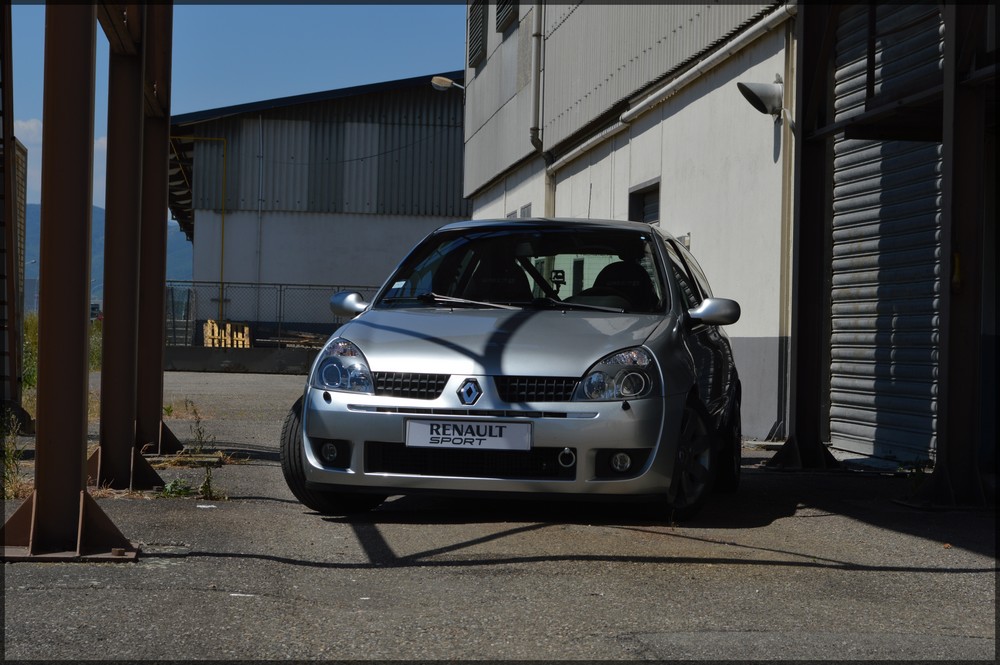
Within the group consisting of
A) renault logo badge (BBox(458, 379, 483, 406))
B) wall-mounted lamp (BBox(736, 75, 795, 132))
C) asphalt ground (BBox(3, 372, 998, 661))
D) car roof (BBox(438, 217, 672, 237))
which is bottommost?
asphalt ground (BBox(3, 372, 998, 661))

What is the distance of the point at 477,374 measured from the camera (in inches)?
225

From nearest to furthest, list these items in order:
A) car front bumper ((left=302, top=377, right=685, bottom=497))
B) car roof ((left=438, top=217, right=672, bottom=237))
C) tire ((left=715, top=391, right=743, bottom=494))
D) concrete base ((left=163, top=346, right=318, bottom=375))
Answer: car front bumper ((left=302, top=377, right=685, bottom=497)), car roof ((left=438, top=217, right=672, bottom=237)), tire ((left=715, top=391, right=743, bottom=494)), concrete base ((left=163, top=346, right=318, bottom=375))

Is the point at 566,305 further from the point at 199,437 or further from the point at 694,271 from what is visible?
the point at 199,437

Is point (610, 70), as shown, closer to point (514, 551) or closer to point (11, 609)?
point (514, 551)

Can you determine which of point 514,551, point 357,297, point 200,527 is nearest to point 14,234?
point 357,297

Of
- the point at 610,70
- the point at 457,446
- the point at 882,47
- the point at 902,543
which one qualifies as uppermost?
the point at 610,70

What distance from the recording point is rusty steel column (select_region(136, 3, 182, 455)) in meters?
8.56

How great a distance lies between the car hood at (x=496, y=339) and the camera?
573 centimetres

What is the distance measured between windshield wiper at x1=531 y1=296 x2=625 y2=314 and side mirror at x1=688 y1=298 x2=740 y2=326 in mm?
399

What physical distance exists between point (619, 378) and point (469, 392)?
0.70 m

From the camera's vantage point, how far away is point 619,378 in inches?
225

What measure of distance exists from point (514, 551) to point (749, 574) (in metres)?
0.99

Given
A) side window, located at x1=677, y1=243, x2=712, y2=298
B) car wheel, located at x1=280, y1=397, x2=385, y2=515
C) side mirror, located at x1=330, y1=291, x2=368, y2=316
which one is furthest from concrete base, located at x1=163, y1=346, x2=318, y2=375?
car wheel, located at x1=280, y1=397, x2=385, y2=515

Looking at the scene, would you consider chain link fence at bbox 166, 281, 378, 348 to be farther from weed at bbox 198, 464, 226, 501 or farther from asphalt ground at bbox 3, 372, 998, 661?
asphalt ground at bbox 3, 372, 998, 661
